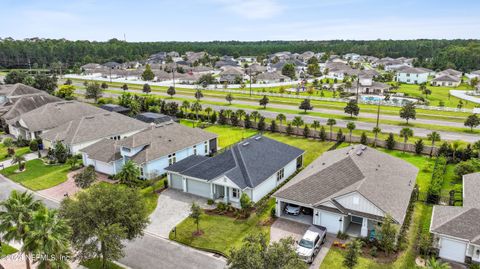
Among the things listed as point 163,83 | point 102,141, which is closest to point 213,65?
point 163,83

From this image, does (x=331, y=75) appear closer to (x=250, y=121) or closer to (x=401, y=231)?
(x=250, y=121)

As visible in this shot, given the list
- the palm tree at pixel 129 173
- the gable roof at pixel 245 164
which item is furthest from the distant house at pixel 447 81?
the palm tree at pixel 129 173

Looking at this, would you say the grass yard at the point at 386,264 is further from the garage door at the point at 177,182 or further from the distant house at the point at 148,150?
the distant house at the point at 148,150

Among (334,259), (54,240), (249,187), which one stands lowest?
(334,259)

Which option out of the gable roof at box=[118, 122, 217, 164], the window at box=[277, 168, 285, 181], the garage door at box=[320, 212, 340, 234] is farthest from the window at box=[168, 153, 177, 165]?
the garage door at box=[320, 212, 340, 234]

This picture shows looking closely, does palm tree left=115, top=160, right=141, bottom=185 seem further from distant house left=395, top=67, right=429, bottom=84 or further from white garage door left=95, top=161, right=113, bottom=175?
distant house left=395, top=67, right=429, bottom=84

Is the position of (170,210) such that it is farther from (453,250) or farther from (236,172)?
(453,250)
